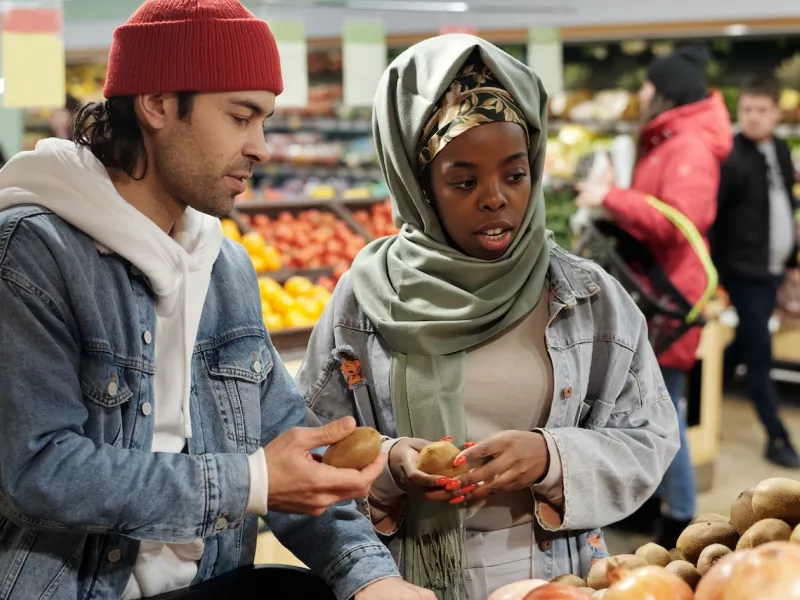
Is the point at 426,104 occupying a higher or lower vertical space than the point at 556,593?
higher

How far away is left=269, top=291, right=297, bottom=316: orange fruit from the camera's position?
4.14m

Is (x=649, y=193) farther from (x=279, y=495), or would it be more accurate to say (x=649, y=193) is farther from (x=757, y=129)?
(x=279, y=495)

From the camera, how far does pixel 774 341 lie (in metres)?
7.06

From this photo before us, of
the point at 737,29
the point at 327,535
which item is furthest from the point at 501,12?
the point at 327,535

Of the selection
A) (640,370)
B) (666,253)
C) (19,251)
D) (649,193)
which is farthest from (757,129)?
(19,251)

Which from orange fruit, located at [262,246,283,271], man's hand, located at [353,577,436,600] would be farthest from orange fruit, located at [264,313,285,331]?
man's hand, located at [353,577,436,600]

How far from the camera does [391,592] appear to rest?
1583mm

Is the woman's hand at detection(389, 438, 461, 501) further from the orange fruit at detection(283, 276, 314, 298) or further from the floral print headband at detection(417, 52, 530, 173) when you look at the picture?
the orange fruit at detection(283, 276, 314, 298)

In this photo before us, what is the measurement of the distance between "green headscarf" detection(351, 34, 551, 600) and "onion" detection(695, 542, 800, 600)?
2.25 feet

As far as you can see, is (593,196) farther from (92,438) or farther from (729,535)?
(92,438)

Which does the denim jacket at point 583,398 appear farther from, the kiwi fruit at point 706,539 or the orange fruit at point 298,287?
the orange fruit at point 298,287

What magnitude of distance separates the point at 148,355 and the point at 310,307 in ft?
8.72

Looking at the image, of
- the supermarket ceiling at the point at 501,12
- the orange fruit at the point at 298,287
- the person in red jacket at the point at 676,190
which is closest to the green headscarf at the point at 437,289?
the person in red jacket at the point at 676,190

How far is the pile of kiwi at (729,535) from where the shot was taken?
141 centimetres
